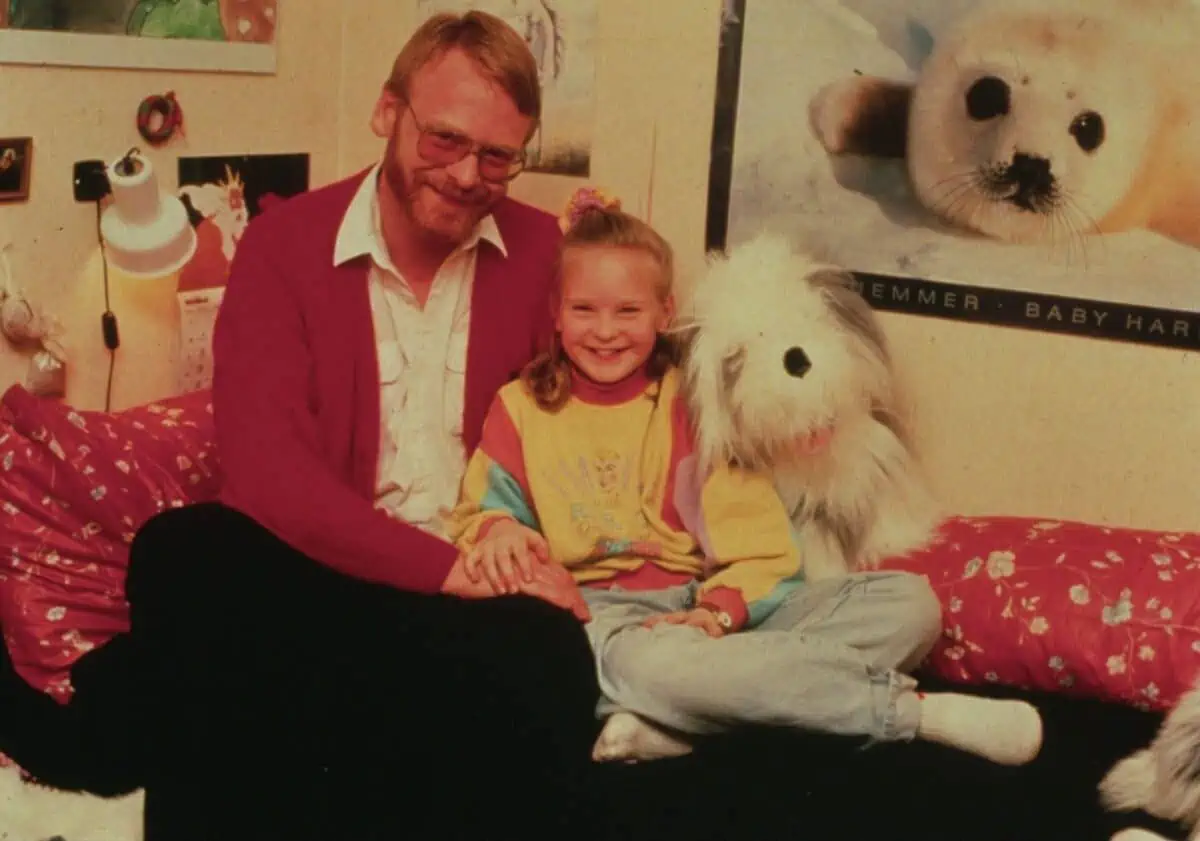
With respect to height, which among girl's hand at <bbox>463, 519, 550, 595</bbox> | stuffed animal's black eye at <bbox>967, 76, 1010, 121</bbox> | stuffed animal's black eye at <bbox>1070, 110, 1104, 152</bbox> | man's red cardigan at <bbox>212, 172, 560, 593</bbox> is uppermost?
stuffed animal's black eye at <bbox>967, 76, 1010, 121</bbox>

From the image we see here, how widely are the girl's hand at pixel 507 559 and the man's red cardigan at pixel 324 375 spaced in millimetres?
38

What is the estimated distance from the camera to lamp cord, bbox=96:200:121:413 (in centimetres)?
203

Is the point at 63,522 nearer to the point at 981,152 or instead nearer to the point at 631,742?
the point at 631,742

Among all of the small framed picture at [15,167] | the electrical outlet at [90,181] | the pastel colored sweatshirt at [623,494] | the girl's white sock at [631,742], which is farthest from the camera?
the electrical outlet at [90,181]

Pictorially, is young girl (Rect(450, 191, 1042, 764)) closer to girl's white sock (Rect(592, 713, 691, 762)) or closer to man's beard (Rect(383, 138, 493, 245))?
girl's white sock (Rect(592, 713, 691, 762))

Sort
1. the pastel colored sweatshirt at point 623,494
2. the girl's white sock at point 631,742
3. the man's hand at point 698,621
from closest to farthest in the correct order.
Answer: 1. the girl's white sock at point 631,742
2. the man's hand at point 698,621
3. the pastel colored sweatshirt at point 623,494

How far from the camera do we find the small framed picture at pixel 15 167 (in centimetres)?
188

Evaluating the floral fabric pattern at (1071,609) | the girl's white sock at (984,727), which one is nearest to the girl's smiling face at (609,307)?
the floral fabric pattern at (1071,609)

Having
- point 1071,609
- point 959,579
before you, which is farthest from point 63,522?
point 1071,609

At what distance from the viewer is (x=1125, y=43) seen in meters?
1.81

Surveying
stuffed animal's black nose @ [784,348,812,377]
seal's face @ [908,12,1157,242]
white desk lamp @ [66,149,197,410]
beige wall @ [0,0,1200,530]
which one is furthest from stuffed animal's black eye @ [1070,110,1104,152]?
white desk lamp @ [66,149,197,410]

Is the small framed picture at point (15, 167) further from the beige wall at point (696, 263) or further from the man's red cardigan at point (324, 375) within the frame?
the man's red cardigan at point (324, 375)

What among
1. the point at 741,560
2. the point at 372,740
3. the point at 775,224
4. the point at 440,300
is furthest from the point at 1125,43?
the point at 372,740

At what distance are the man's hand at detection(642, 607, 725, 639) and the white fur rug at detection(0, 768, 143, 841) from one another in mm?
731
